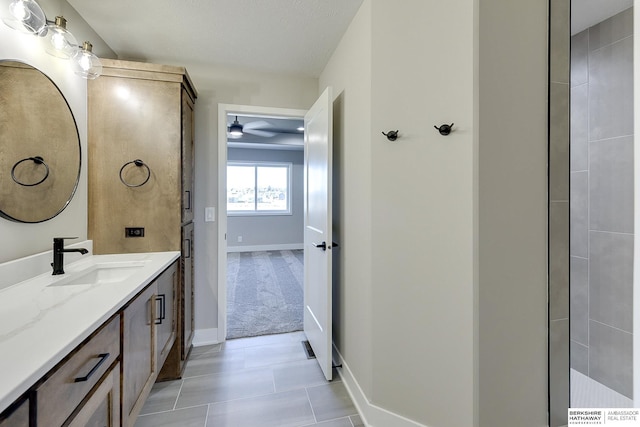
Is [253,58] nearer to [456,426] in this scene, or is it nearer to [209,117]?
[209,117]

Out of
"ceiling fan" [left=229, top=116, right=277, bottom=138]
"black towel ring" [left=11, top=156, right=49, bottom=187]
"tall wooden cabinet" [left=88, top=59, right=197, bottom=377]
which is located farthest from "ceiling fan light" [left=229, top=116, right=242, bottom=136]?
"black towel ring" [left=11, top=156, right=49, bottom=187]

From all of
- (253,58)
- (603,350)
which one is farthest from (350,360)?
(253,58)

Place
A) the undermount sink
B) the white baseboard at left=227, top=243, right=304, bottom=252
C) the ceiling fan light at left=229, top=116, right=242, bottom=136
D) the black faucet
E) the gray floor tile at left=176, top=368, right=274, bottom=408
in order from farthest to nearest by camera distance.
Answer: the white baseboard at left=227, top=243, right=304, bottom=252
the ceiling fan light at left=229, top=116, right=242, bottom=136
the gray floor tile at left=176, top=368, right=274, bottom=408
the undermount sink
the black faucet

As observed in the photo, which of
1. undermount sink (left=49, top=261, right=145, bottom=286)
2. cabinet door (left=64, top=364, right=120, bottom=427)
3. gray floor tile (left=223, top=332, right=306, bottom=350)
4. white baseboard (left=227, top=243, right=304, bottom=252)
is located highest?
undermount sink (left=49, top=261, right=145, bottom=286)

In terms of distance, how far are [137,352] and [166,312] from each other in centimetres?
51

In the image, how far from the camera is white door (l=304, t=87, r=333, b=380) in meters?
2.02

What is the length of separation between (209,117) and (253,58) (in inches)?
25.3

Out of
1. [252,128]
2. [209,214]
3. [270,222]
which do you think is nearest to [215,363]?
[209,214]

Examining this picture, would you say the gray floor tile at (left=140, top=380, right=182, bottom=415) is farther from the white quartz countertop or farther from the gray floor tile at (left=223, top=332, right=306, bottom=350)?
the white quartz countertop

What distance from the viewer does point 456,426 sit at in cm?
127

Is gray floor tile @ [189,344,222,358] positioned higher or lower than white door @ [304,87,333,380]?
lower

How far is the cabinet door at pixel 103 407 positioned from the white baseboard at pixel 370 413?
4.00 feet

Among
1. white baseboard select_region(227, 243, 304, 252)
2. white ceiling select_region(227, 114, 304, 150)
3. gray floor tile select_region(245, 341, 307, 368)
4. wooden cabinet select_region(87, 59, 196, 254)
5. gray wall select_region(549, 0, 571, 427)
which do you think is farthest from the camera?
white baseboard select_region(227, 243, 304, 252)

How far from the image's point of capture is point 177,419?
1652mm
